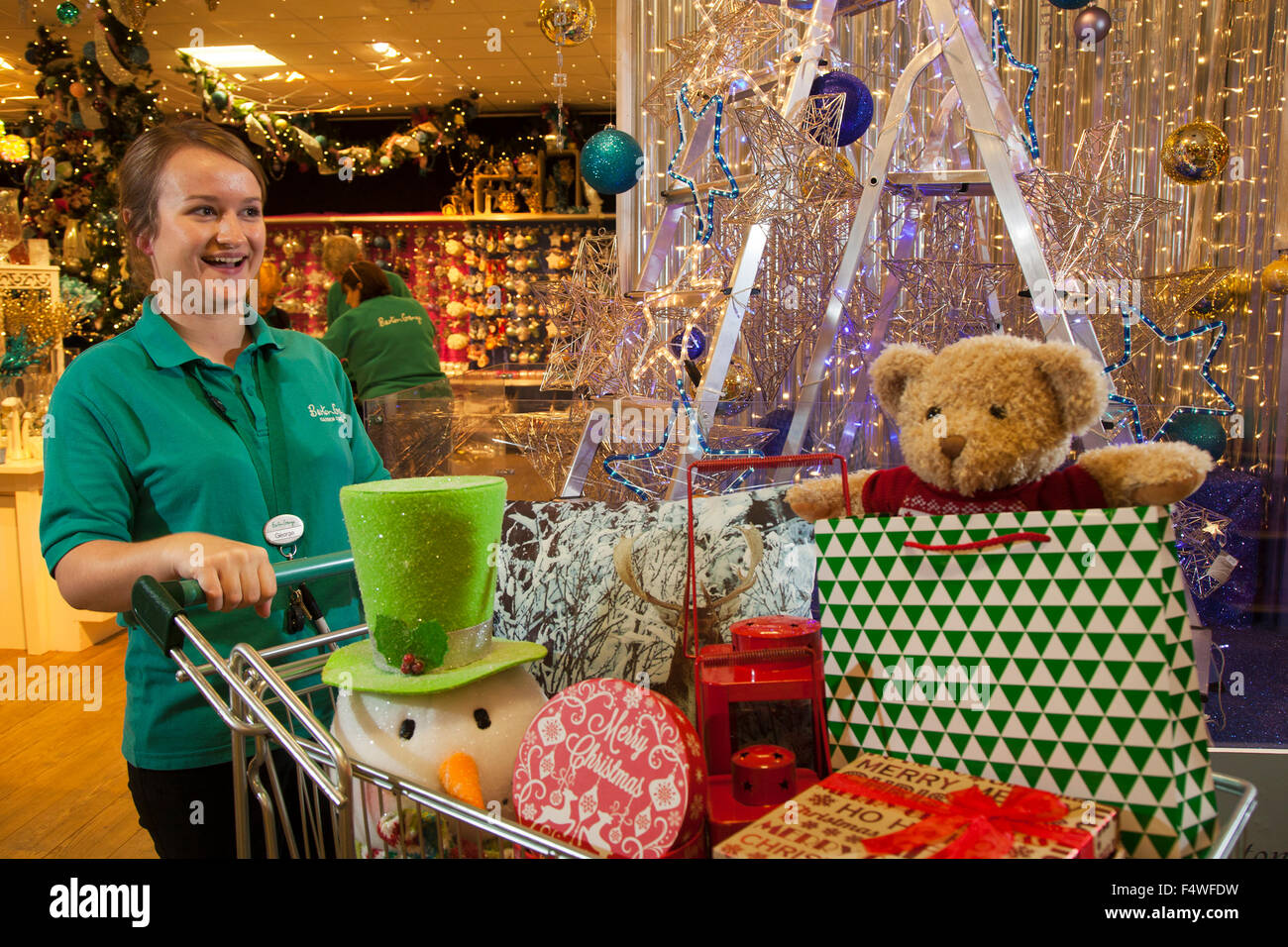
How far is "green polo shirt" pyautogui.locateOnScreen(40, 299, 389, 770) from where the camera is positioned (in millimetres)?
1236

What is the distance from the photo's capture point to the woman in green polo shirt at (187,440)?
1.27 m

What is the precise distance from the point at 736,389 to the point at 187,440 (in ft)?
4.32

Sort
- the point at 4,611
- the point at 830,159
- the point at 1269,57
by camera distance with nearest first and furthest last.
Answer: the point at 830,159, the point at 1269,57, the point at 4,611

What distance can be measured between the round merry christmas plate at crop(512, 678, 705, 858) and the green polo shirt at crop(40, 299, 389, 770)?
0.68 metres

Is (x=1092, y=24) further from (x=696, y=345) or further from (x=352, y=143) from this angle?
(x=352, y=143)

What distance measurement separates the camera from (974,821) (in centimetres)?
73

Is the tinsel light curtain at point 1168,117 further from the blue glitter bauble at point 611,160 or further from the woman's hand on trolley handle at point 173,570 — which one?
the woman's hand on trolley handle at point 173,570

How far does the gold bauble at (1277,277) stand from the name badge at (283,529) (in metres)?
3.47

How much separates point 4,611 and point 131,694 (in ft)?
12.8

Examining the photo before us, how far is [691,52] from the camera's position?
2.32 metres
